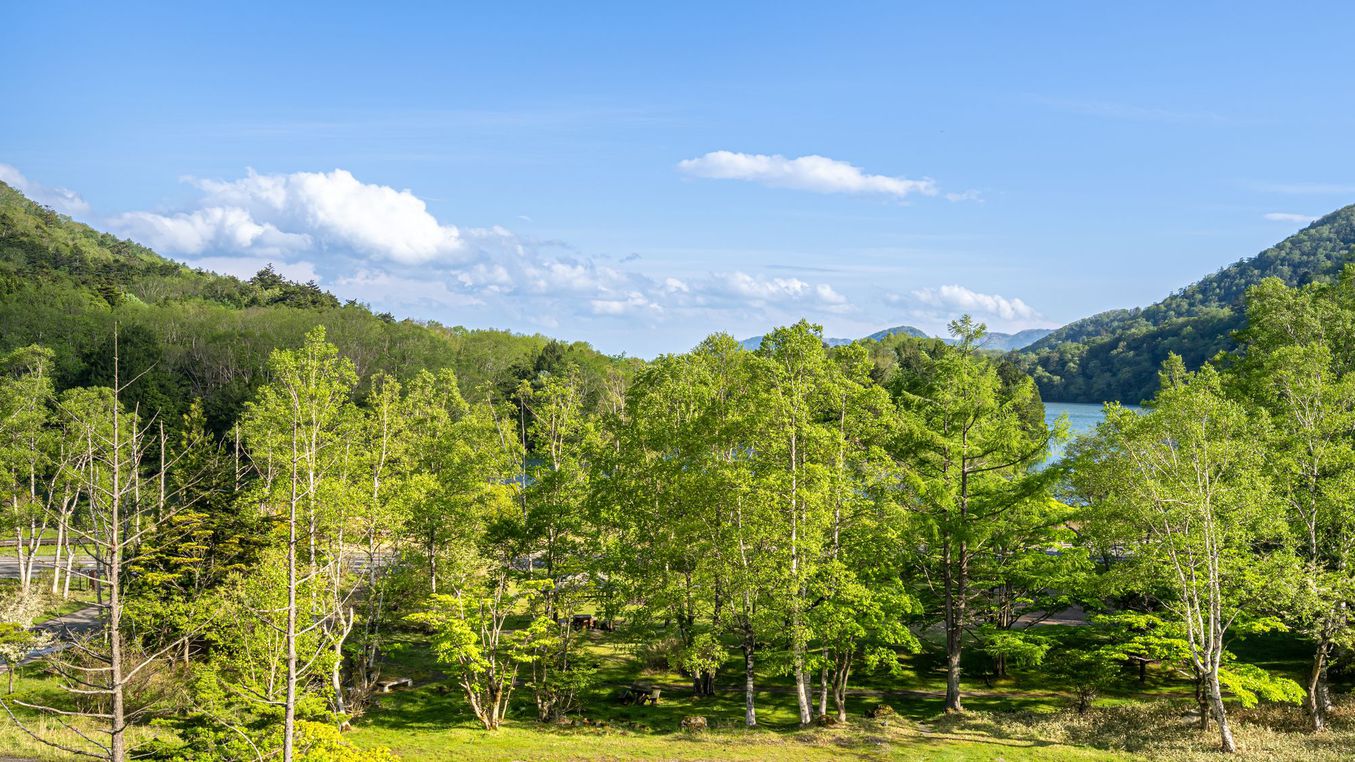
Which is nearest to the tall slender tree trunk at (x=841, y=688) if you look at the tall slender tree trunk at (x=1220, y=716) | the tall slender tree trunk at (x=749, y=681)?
the tall slender tree trunk at (x=749, y=681)

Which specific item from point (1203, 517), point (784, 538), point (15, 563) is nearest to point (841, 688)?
point (784, 538)

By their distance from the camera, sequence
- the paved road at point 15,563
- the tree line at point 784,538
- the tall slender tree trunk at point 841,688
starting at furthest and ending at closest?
the paved road at point 15,563, the tall slender tree trunk at point 841,688, the tree line at point 784,538

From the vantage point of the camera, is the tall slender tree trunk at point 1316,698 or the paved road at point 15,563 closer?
the tall slender tree trunk at point 1316,698

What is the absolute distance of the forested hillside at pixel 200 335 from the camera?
276 ft

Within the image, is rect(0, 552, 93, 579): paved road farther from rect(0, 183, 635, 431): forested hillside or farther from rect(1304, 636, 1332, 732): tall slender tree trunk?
rect(1304, 636, 1332, 732): tall slender tree trunk

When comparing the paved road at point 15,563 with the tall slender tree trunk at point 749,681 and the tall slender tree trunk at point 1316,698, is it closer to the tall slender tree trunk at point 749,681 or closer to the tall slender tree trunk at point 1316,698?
the tall slender tree trunk at point 749,681

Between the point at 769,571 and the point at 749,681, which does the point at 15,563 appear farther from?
the point at 769,571

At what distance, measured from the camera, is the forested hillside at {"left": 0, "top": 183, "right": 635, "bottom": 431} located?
8400 centimetres

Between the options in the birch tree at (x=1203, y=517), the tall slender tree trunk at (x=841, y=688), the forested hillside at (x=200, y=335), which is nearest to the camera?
the birch tree at (x=1203, y=517)

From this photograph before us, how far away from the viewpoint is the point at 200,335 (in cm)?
10619

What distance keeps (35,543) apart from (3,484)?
659 centimetres

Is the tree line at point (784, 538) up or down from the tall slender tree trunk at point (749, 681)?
up

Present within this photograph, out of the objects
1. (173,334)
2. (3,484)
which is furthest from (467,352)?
(3,484)

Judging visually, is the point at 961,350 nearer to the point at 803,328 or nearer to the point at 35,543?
the point at 803,328
